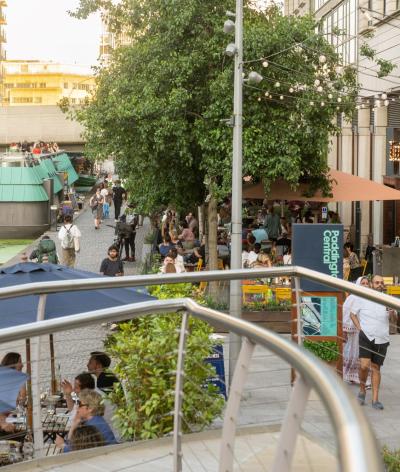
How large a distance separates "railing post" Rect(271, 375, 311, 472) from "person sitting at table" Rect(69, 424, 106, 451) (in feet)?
10.2

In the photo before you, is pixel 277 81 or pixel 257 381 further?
pixel 277 81

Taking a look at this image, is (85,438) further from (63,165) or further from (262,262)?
(63,165)

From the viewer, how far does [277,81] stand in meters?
24.0

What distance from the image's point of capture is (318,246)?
48.3 ft

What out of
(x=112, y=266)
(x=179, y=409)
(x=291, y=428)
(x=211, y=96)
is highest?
(x=211, y=96)

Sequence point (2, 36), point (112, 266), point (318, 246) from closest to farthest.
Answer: point (318, 246) → point (112, 266) → point (2, 36)

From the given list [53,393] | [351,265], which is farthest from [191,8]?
[53,393]

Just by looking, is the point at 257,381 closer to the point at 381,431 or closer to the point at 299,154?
the point at 381,431

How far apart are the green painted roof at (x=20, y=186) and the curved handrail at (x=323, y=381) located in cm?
4492

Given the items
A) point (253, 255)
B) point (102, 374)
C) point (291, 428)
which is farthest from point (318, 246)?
point (291, 428)

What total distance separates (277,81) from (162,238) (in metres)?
9.25

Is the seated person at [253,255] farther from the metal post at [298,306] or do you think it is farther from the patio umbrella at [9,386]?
the patio umbrella at [9,386]

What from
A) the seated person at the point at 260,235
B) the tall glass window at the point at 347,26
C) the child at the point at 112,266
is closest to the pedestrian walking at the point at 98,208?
the tall glass window at the point at 347,26

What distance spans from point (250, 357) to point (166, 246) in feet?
78.1
